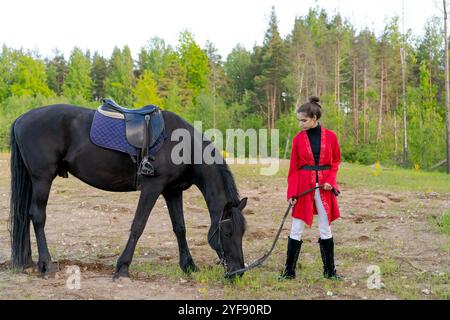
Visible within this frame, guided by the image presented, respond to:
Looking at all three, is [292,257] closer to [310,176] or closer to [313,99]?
[310,176]

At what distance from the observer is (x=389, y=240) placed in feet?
24.8

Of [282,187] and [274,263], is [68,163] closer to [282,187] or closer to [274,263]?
[274,263]

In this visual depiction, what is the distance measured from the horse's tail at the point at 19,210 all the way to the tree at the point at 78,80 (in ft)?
177

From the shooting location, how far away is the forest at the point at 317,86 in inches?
1326

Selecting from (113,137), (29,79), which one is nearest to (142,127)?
(113,137)

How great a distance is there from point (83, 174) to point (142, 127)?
90 centimetres

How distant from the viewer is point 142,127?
554 cm

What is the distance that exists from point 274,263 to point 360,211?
16.0 ft

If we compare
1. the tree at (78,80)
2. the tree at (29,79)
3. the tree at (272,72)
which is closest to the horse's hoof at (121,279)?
the tree at (272,72)

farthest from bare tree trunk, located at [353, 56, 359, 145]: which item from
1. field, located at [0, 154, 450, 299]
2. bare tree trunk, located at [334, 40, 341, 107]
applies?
field, located at [0, 154, 450, 299]

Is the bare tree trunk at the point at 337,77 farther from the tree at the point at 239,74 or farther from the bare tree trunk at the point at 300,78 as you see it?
the tree at the point at 239,74

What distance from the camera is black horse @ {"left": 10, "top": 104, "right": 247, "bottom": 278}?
538 cm

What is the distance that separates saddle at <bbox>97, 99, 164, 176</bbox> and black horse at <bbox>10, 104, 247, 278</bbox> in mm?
109
